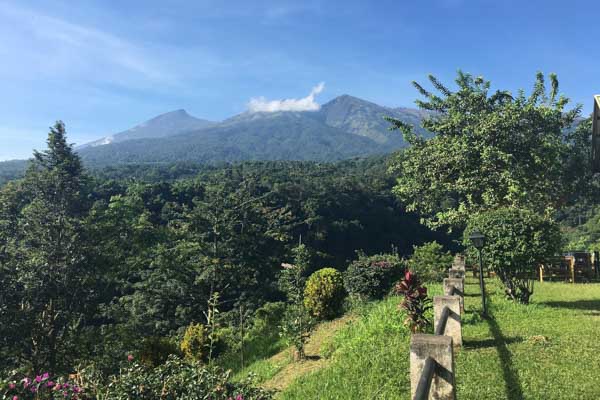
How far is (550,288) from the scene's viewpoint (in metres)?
13.7

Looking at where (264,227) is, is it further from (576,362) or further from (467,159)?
(576,362)

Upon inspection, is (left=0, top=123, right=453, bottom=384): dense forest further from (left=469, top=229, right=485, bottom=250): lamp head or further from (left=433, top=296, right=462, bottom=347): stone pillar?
(left=433, top=296, right=462, bottom=347): stone pillar

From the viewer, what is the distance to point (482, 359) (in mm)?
5875

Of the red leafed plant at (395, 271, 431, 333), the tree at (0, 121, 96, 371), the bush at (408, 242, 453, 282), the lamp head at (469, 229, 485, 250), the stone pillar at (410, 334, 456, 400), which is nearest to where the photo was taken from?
the stone pillar at (410, 334, 456, 400)

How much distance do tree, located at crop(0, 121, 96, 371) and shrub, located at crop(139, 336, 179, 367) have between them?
547 centimetres

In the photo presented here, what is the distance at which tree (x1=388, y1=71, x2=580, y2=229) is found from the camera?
1477cm

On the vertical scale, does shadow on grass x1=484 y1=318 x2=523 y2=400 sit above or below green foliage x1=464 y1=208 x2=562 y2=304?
below

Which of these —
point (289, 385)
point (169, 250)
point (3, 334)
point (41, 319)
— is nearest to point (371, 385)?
point (289, 385)

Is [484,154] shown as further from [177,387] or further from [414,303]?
[177,387]

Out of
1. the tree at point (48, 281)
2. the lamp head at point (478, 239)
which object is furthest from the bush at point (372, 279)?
the tree at point (48, 281)

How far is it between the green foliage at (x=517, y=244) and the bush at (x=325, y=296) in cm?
356

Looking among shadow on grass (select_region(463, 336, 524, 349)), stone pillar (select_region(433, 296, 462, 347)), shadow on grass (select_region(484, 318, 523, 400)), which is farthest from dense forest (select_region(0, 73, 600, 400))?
shadow on grass (select_region(484, 318, 523, 400))

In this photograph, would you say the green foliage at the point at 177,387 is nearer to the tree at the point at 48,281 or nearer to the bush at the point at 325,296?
the bush at the point at 325,296

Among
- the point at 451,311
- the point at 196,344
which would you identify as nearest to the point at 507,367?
the point at 451,311
